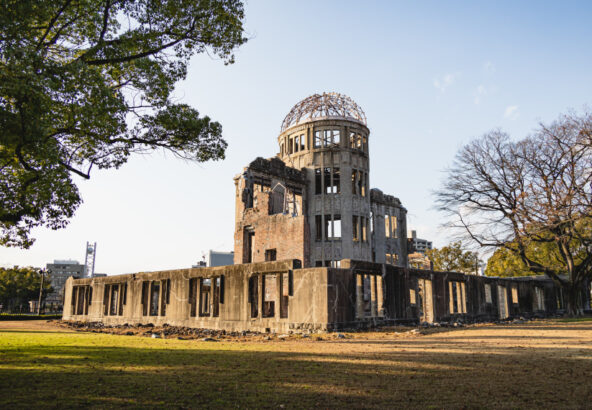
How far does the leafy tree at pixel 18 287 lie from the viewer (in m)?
55.9

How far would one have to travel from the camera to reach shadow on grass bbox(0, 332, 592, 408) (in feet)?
15.6

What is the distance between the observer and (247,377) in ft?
20.6

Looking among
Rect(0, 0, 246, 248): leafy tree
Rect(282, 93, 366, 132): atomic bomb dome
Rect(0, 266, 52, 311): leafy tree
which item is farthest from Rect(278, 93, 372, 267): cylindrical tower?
Rect(0, 266, 52, 311): leafy tree

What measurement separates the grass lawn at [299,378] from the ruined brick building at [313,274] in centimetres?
760

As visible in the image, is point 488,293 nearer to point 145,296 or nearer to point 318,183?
point 318,183

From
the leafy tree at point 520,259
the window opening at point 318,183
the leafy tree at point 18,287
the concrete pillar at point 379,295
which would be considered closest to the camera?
the concrete pillar at point 379,295

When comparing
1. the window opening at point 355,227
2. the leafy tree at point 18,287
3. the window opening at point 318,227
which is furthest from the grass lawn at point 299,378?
the leafy tree at point 18,287

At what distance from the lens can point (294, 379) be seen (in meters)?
6.13

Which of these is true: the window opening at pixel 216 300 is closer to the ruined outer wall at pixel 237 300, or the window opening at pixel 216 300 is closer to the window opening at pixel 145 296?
the ruined outer wall at pixel 237 300

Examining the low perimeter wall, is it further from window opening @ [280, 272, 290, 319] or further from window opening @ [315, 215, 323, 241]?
window opening @ [315, 215, 323, 241]

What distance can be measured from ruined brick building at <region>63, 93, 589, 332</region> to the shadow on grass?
7.85 m

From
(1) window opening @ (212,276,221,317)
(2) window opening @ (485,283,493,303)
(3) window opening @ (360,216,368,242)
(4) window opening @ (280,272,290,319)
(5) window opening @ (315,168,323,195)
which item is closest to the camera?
(4) window opening @ (280,272,290,319)

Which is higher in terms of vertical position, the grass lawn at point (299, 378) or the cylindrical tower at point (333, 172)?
the cylindrical tower at point (333, 172)

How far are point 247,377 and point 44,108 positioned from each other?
20.4 ft
